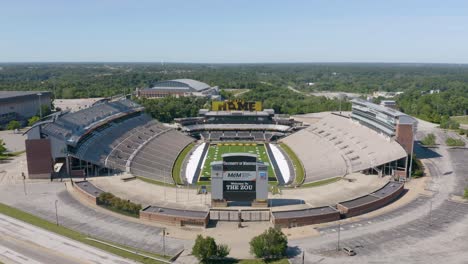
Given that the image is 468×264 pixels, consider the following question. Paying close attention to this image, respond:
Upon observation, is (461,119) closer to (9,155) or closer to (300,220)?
(300,220)

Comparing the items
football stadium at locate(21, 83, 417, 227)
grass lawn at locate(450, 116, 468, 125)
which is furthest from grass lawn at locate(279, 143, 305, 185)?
grass lawn at locate(450, 116, 468, 125)

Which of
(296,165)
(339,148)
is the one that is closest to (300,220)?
(296,165)

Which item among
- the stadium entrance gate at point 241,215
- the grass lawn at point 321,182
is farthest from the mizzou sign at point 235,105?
the stadium entrance gate at point 241,215

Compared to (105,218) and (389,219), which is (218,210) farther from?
(389,219)

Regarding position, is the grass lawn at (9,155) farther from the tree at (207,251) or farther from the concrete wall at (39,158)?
the tree at (207,251)

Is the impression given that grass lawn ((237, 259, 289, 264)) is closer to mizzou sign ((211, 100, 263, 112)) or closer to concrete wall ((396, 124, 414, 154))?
concrete wall ((396, 124, 414, 154))

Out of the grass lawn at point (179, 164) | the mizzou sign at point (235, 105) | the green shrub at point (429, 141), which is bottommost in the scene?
the grass lawn at point (179, 164)

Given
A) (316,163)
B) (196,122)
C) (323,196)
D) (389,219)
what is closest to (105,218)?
(323,196)
